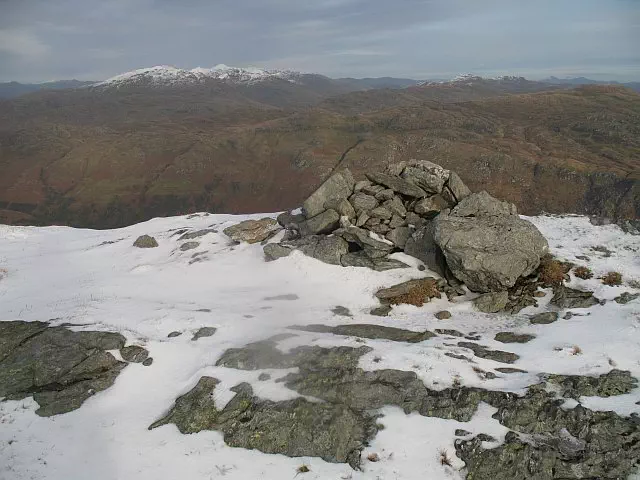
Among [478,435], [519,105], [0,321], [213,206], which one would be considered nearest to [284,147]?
[213,206]

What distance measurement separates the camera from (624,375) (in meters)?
13.9

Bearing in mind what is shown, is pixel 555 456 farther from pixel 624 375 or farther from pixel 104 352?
pixel 104 352

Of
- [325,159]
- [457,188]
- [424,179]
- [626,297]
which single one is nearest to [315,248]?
[424,179]

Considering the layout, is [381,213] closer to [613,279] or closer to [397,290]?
[397,290]

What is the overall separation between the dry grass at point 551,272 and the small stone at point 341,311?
35.9 feet

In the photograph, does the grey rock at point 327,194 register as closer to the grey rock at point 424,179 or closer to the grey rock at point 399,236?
the grey rock at point 424,179

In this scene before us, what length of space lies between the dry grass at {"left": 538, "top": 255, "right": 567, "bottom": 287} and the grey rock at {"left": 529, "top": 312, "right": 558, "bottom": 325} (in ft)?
9.75

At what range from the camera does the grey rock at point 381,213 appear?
27.4 meters

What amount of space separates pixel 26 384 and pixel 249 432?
9.68 m

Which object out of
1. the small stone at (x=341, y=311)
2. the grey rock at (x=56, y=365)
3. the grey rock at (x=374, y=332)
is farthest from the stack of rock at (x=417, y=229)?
the grey rock at (x=56, y=365)

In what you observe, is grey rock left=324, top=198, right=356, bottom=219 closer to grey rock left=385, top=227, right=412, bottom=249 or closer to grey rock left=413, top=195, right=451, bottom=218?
grey rock left=385, top=227, right=412, bottom=249

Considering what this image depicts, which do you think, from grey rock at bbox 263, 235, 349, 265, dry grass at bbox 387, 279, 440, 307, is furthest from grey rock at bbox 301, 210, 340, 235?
dry grass at bbox 387, 279, 440, 307

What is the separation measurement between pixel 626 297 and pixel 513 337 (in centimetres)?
694

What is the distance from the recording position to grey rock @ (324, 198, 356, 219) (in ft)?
90.2
